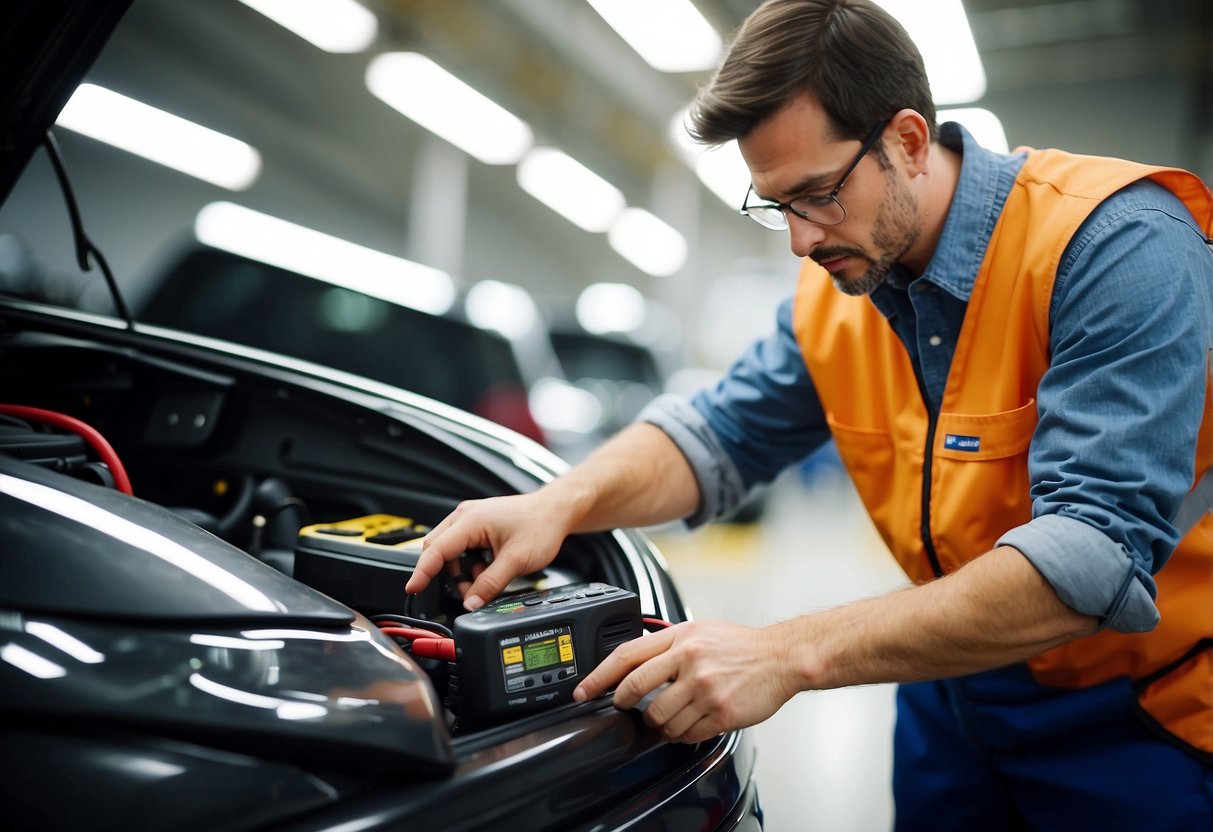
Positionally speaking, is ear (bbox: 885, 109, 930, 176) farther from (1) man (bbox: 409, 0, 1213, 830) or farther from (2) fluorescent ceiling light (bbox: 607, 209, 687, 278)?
(2) fluorescent ceiling light (bbox: 607, 209, 687, 278)

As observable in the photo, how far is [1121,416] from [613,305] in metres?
13.2

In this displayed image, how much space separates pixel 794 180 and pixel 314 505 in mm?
934

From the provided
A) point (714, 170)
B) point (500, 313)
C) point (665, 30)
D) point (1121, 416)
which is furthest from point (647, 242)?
point (1121, 416)

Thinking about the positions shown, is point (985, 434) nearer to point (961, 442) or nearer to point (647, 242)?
point (961, 442)

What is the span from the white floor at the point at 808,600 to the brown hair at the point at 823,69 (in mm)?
639

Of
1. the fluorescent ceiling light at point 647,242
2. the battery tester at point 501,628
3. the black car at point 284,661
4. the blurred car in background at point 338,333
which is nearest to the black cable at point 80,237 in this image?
the black car at point 284,661

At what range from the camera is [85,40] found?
1131 millimetres

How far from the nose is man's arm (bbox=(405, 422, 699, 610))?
1.28 ft

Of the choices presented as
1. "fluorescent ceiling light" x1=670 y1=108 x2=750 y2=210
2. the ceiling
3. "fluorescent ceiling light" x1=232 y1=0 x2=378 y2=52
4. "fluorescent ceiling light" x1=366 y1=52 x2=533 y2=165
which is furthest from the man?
"fluorescent ceiling light" x1=670 y1=108 x2=750 y2=210

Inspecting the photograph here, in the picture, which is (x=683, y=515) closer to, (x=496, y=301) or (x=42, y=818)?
(x=42, y=818)

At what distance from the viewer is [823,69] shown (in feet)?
3.74

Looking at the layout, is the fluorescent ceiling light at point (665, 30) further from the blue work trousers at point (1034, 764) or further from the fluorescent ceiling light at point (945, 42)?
the blue work trousers at point (1034, 764)

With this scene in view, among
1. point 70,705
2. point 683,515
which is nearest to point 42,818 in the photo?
point 70,705

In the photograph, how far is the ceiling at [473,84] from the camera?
6.77m
